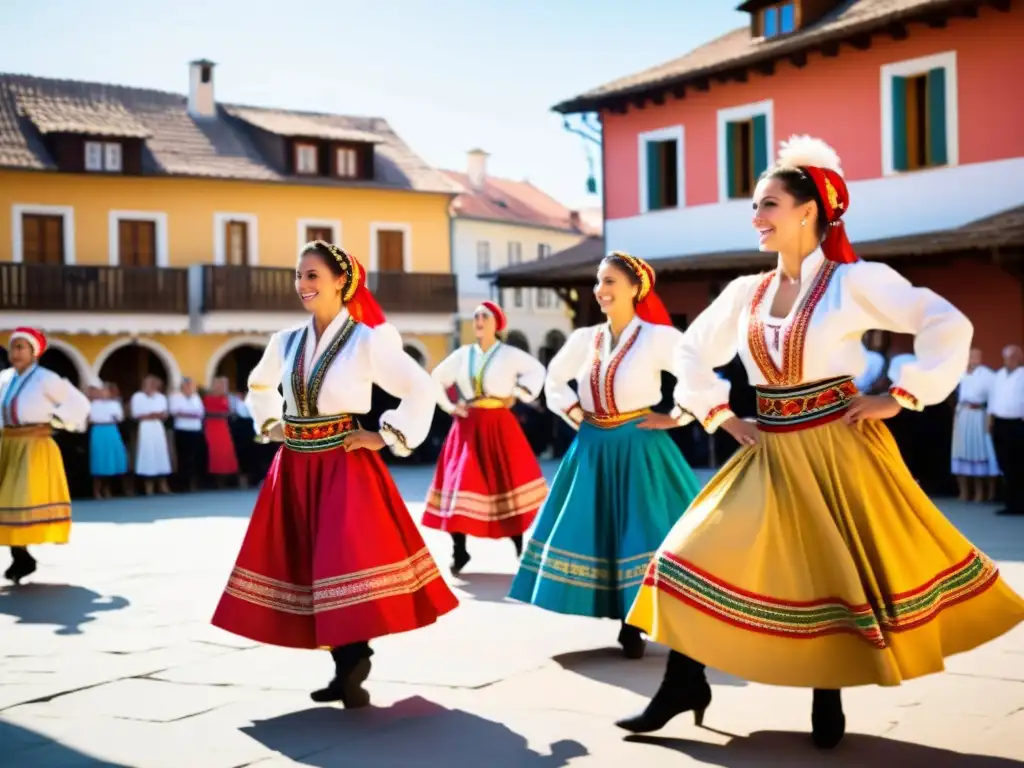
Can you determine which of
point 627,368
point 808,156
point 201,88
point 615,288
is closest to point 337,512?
point 627,368

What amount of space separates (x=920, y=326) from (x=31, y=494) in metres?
7.02

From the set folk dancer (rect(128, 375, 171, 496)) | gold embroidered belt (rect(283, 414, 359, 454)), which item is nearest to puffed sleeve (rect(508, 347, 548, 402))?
gold embroidered belt (rect(283, 414, 359, 454))

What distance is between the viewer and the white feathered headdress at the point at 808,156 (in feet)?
16.1

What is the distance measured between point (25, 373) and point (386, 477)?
4881 mm

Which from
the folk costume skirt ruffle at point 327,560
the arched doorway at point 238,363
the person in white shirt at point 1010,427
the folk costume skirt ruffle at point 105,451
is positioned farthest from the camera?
the arched doorway at point 238,363

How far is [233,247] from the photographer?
32844 mm

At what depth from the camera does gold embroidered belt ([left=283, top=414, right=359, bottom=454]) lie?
5.77m

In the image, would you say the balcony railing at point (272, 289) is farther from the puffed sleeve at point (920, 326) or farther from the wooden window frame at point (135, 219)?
the puffed sleeve at point (920, 326)

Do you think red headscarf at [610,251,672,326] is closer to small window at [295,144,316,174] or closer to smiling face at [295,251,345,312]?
smiling face at [295,251,345,312]

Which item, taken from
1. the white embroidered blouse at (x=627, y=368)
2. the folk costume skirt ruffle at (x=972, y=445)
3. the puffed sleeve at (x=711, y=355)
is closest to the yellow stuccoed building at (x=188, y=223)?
the folk costume skirt ruffle at (x=972, y=445)

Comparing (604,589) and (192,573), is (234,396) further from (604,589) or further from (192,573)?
(604,589)

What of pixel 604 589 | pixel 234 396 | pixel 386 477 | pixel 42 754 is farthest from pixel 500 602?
pixel 234 396

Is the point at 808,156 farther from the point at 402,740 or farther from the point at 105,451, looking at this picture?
the point at 105,451

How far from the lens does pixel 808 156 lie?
4.91m
